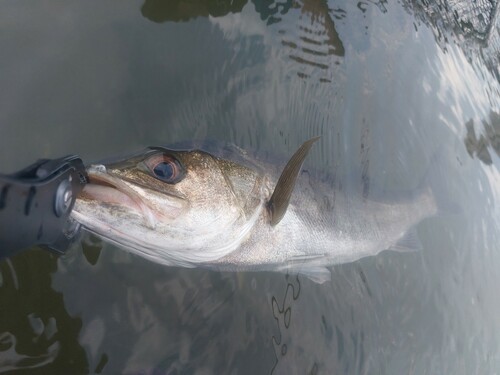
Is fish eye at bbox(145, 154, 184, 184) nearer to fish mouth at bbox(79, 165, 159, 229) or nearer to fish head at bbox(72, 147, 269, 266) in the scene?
fish head at bbox(72, 147, 269, 266)

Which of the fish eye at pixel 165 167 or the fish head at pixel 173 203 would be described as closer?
the fish head at pixel 173 203

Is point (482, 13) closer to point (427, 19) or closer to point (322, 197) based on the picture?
point (427, 19)

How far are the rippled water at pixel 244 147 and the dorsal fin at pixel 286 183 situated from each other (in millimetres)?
556

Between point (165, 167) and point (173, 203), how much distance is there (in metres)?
0.21

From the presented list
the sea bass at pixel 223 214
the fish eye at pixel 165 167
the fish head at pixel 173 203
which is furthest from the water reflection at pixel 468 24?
the fish eye at pixel 165 167

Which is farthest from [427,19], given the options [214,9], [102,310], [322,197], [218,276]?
[102,310]

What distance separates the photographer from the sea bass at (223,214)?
2576 mm

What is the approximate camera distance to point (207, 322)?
11.2 feet

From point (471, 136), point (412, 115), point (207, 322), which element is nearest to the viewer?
point (207, 322)

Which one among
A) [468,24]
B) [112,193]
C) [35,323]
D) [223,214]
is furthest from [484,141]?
[35,323]

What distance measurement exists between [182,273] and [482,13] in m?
9.23

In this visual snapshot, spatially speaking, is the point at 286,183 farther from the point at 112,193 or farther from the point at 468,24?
the point at 468,24

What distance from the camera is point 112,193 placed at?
2.54 metres

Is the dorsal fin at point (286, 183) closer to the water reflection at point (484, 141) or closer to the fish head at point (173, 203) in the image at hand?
the fish head at point (173, 203)
